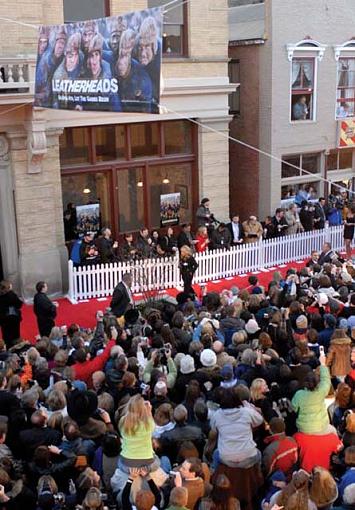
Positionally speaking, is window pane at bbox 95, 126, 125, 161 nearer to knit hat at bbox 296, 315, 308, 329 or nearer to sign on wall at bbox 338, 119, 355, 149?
sign on wall at bbox 338, 119, 355, 149

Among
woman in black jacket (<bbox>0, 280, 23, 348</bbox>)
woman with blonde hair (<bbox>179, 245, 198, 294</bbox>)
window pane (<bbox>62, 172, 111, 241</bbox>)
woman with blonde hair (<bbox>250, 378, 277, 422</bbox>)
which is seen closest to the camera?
woman with blonde hair (<bbox>250, 378, 277, 422</bbox>)

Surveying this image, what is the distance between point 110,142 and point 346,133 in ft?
29.6

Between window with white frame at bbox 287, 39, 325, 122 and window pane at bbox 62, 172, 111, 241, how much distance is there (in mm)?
7127

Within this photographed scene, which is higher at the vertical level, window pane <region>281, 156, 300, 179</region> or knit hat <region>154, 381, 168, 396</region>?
window pane <region>281, 156, 300, 179</region>

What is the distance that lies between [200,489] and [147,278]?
31.0ft

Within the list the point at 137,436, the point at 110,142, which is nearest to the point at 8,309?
the point at 137,436

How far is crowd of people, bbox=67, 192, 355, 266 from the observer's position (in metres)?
15.6

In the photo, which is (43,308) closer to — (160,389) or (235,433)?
(160,389)

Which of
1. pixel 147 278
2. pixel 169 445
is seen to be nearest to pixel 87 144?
pixel 147 278

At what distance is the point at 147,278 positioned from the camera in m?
14.9

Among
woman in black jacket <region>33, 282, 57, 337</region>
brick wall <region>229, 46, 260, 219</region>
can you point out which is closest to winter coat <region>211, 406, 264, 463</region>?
woman in black jacket <region>33, 282, 57, 337</region>

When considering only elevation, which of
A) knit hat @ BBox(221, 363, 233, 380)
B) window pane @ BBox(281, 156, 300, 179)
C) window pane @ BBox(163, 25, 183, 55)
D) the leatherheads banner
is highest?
window pane @ BBox(163, 25, 183, 55)

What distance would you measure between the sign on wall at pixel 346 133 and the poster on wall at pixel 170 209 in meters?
6.77

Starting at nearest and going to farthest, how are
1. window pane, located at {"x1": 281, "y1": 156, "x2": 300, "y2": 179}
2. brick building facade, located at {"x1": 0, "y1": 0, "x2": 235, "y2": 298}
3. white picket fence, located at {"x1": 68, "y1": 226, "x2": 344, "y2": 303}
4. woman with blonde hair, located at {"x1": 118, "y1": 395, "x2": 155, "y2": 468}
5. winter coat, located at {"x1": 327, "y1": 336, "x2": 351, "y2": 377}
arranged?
woman with blonde hair, located at {"x1": 118, "y1": 395, "x2": 155, "y2": 468} → winter coat, located at {"x1": 327, "y1": 336, "x2": 351, "y2": 377} → brick building facade, located at {"x1": 0, "y1": 0, "x2": 235, "y2": 298} → white picket fence, located at {"x1": 68, "y1": 226, "x2": 344, "y2": 303} → window pane, located at {"x1": 281, "y1": 156, "x2": 300, "y2": 179}
